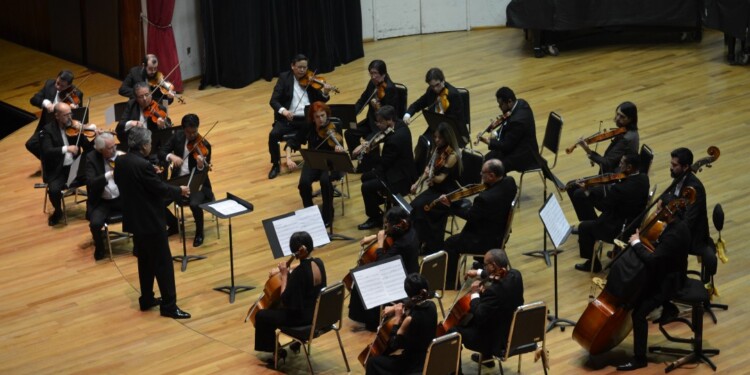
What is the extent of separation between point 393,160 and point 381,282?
252cm

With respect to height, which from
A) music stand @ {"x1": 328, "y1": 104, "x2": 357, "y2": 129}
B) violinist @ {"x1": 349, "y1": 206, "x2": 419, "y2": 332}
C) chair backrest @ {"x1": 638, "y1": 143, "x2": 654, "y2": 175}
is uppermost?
music stand @ {"x1": 328, "y1": 104, "x2": 357, "y2": 129}

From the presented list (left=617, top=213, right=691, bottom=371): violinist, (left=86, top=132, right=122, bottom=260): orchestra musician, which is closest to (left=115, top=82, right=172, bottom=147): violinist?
(left=86, top=132, right=122, bottom=260): orchestra musician

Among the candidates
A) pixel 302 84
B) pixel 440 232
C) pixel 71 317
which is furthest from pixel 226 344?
pixel 302 84

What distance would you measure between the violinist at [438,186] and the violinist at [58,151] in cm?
334

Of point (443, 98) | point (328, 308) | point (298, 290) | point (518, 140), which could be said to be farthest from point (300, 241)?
point (443, 98)

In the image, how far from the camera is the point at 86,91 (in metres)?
14.3

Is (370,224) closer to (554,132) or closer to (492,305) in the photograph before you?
(554,132)

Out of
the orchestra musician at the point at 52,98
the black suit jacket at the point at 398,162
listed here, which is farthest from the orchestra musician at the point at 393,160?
the orchestra musician at the point at 52,98

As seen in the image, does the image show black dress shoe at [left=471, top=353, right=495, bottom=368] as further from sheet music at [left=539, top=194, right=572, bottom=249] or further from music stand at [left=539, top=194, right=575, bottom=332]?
sheet music at [left=539, top=194, right=572, bottom=249]

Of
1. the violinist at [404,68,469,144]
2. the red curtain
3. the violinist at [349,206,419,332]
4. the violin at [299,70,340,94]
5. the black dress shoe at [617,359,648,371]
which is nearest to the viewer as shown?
the black dress shoe at [617,359,648,371]

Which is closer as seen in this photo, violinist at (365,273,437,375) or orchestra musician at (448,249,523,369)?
violinist at (365,273,437,375)

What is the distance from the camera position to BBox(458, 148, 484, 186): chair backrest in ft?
31.5

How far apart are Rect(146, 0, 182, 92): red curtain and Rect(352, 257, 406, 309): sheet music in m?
7.32

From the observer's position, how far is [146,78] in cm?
1152
